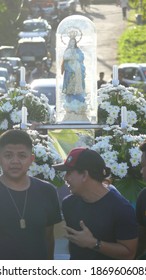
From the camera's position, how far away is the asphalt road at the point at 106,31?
43750mm

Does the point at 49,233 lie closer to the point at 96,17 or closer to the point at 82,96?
the point at 82,96

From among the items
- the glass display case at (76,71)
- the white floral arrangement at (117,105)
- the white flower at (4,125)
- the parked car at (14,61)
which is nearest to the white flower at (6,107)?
the white flower at (4,125)

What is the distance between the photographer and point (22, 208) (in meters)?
7.10

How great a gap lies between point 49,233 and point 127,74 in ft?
86.5

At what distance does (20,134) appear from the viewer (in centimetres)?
733

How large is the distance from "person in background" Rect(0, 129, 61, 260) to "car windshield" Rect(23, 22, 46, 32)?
1565 inches

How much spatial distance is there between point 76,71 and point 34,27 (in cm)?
3329

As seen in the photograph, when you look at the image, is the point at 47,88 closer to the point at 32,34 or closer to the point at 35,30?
the point at 32,34

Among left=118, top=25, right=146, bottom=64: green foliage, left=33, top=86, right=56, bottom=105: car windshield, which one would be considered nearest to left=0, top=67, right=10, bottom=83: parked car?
left=33, top=86, right=56, bottom=105: car windshield

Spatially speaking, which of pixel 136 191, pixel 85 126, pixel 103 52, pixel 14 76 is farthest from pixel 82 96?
pixel 103 52

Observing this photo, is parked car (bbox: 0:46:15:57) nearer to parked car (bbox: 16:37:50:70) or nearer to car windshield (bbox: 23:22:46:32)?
parked car (bbox: 16:37:50:70)

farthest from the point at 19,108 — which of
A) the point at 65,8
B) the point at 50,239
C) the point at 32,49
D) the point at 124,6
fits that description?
the point at 124,6

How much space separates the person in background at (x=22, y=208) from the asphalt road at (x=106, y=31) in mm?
31998

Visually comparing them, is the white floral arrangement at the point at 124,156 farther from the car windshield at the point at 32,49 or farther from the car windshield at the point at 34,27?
the car windshield at the point at 34,27
